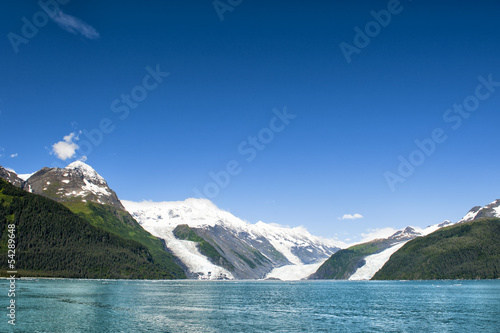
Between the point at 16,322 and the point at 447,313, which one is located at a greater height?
the point at 16,322

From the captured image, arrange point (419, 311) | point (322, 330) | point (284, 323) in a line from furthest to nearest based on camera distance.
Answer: point (419, 311)
point (284, 323)
point (322, 330)

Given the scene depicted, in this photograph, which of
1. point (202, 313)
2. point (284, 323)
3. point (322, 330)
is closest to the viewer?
point (322, 330)

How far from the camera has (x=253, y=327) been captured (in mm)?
70125

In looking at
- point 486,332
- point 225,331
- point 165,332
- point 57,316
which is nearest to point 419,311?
point 486,332

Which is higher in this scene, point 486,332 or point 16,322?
point 16,322

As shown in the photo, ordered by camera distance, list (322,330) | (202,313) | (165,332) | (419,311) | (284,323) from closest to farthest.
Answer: (165,332), (322,330), (284,323), (202,313), (419,311)

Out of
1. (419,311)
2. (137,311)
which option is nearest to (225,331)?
(137,311)

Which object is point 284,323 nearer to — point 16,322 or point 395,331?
point 395,331

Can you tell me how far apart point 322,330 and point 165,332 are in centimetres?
2689

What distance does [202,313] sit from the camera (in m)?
91.3

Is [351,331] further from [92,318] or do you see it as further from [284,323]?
[92,318]

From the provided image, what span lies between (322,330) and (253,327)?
12.3 meters

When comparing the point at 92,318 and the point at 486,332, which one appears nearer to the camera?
the point at 486,332

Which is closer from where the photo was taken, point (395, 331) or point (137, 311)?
point (395, 331)
